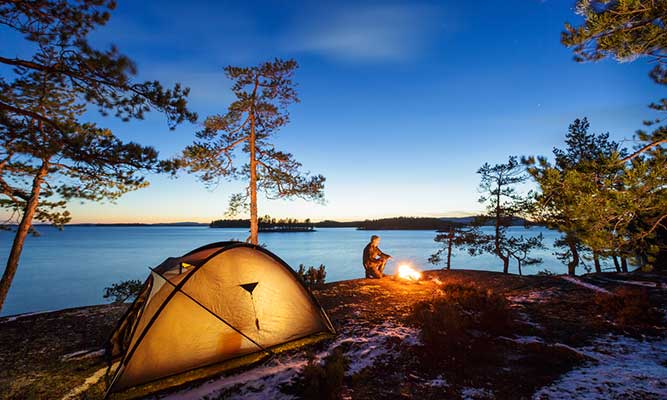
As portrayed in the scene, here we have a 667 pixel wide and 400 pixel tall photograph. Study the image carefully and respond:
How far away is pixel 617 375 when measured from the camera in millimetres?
3920

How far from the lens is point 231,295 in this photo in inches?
197

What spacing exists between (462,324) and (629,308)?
356 centimetres

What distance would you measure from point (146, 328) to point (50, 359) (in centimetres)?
248

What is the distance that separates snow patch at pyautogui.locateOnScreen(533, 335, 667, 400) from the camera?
3.50 m

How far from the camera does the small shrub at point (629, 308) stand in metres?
5.90

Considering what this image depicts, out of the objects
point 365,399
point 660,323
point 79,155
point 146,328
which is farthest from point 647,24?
point 79,155

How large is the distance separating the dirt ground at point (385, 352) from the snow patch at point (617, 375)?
55 mm

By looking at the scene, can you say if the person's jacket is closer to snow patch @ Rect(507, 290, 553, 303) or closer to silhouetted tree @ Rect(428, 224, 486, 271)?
snow patch @ Rect(507, 290, 553, 303)

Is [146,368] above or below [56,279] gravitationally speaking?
above

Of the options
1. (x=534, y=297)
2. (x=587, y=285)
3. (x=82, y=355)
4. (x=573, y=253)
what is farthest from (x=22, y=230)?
(x=573, y=253)

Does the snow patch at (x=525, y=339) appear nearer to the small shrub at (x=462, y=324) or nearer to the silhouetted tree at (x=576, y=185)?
the small shrub at (x=462, y=324)

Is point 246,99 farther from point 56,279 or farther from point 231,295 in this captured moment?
point 56,279

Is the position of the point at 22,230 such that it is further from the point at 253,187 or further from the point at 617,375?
the point at 617,375

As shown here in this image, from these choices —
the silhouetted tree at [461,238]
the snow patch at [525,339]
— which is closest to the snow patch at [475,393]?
the snow patch at [525,339]
